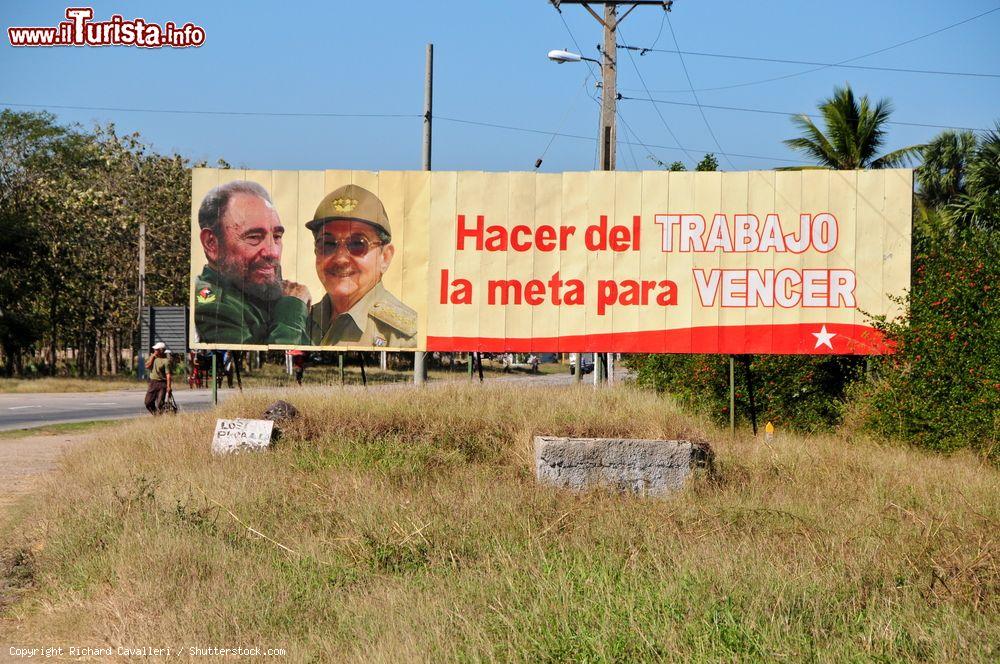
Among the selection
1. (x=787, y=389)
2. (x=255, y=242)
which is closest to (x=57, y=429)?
(x=255, y=242)

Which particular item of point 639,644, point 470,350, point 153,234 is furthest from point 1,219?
point 639,644

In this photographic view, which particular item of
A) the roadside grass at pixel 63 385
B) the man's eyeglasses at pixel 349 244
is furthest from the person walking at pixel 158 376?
the roadside grass at pixel 63 385

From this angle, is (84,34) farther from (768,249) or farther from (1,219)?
(1,219)

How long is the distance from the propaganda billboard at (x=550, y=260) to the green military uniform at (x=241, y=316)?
0.07 ft

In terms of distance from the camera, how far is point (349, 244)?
14.5m

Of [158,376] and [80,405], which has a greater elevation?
[158,376]

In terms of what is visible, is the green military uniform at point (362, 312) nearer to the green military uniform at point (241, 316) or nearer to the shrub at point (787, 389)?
the green military uniform at point (241, 316)

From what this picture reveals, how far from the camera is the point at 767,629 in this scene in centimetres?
504

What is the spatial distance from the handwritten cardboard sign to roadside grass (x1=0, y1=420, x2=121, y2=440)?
26.2 ft

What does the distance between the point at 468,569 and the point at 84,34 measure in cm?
1880

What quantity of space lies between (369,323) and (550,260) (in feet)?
8.98

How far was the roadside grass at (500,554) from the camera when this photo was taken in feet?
17.0

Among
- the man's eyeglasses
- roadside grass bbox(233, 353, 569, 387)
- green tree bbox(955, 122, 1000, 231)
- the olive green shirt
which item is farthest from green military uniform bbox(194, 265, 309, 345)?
green tree bbox(955, 122, 1000, 231)

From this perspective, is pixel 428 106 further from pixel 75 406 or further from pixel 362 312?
pixel 75 406
